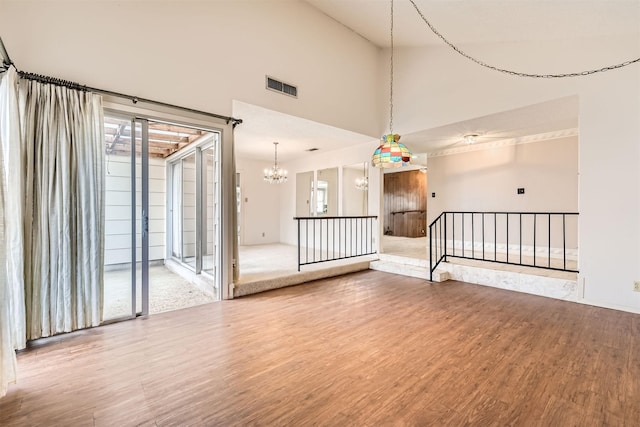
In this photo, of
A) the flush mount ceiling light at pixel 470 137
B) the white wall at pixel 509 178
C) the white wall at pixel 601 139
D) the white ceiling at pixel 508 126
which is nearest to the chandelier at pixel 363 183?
the white ceiling at pixel 508 126

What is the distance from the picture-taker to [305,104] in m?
4.69

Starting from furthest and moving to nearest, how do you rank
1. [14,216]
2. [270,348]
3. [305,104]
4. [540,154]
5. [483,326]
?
[540,154], [305,104], [483,326], [270,348], [14,216]

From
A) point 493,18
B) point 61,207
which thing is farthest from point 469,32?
point 61,207

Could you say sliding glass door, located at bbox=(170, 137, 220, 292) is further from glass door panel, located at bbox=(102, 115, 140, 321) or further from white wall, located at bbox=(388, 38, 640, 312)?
white wall, located at bbox=(388, 38, 640, 312)

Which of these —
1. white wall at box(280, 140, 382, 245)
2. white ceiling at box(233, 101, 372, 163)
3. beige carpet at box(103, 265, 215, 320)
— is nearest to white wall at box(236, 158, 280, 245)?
white wall at box(280, 140, 382, 245)

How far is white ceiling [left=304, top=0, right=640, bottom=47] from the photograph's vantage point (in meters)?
3.20

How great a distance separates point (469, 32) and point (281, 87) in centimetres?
285

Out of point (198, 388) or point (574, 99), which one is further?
point (574, 99)

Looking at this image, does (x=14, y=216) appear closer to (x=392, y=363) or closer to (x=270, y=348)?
(x=270, y=348)

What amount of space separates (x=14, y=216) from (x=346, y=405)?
9.32 ft

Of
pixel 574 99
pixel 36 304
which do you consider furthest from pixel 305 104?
pixel 36 304

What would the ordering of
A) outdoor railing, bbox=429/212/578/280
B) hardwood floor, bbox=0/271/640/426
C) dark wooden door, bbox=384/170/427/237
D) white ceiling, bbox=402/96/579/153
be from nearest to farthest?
hardwood floor, bbox=0/271/640/426 < white ceiling, bbox=402/96/579/153 < outdoor railing, bbox=429/212/578/280 < dark wooden door, bbox=384/170/427/237

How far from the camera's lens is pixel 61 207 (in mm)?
2691

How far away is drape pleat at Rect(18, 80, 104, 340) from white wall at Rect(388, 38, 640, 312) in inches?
206
